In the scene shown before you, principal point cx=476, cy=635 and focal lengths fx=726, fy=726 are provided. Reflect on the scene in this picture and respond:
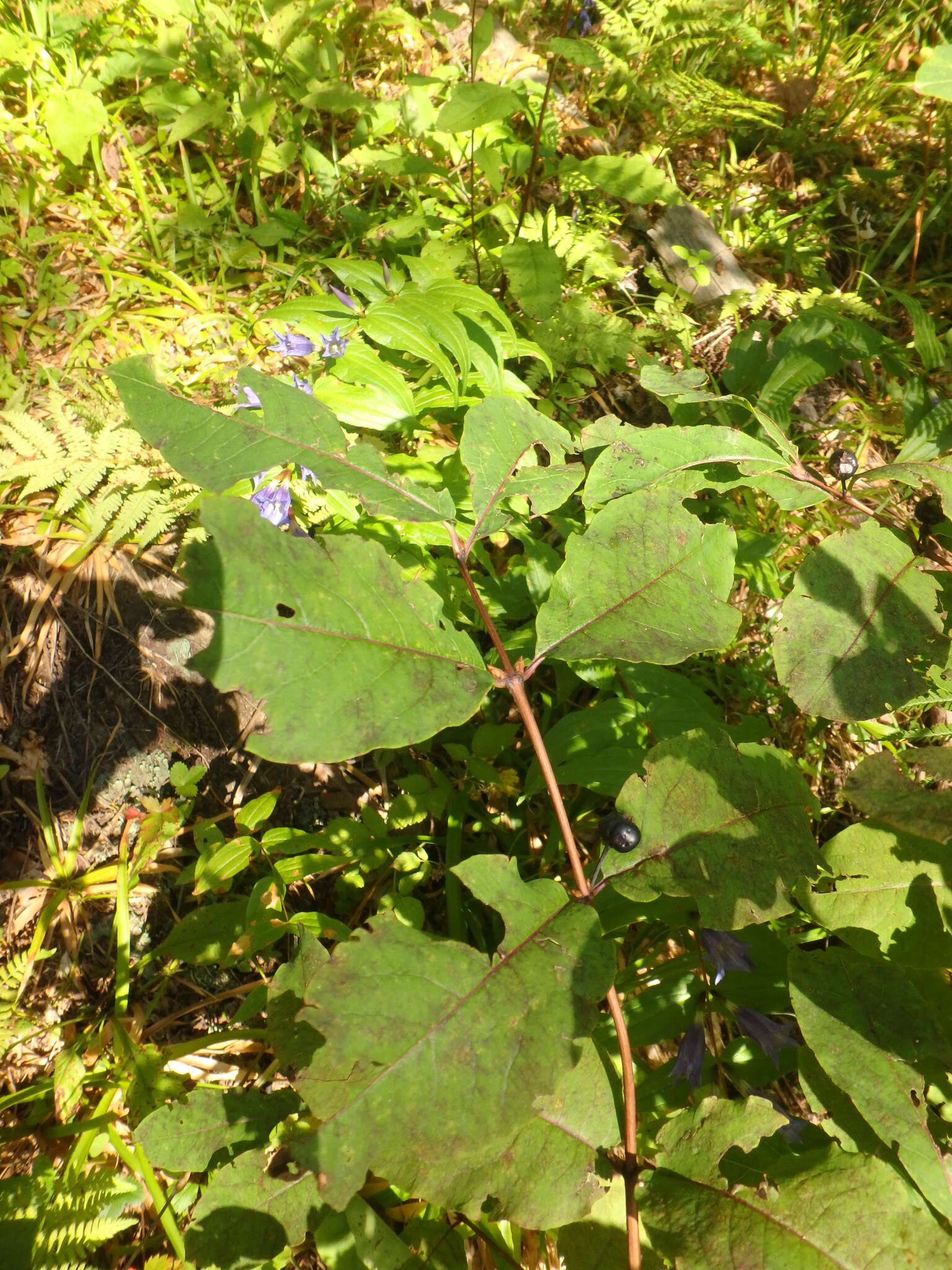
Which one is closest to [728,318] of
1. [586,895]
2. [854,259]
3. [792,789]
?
[854,259]

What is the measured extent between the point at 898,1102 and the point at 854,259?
363cm

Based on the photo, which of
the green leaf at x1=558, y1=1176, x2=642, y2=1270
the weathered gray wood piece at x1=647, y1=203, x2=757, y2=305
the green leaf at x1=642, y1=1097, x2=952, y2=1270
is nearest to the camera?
the green leaf at x1=642, y1=1097, x2=952, y2=1270

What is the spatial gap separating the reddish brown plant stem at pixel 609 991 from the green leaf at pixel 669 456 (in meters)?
0.43

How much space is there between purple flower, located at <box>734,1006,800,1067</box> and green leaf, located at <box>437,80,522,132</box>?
2.58 m

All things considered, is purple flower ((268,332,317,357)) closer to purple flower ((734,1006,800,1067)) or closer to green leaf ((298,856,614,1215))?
green leaf ((298,856,614,1215))

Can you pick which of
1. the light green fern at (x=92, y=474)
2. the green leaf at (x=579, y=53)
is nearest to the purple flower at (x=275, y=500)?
the light green fern at (x=92, y=474)

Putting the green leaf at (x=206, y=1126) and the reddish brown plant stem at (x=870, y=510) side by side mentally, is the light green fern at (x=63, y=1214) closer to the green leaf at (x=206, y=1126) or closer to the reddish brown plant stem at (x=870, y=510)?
the green leaf at (x=206, y=1126)

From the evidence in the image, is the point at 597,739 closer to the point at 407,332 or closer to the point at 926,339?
the point at 407,332

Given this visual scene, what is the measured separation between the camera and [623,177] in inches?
107

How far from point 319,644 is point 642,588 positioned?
1.81 feet

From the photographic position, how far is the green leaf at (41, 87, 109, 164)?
2.79 m

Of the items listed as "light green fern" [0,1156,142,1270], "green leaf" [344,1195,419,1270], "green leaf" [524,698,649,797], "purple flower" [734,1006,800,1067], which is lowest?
"light green fern" [0,1156,142,1270]

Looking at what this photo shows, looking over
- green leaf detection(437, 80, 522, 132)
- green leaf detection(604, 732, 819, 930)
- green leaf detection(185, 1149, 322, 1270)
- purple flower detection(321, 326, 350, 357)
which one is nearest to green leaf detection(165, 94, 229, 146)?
green leaf detection(437, 80, 522, 132)

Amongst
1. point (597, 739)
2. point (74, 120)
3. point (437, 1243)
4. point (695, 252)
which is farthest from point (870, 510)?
point (74, 120)
